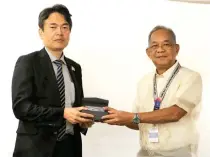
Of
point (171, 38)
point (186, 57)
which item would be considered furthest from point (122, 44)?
point (171, 38)

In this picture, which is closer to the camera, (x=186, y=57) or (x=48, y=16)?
(x=48, y=16)

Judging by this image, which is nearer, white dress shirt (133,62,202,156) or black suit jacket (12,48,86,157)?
black suit jacket (12,48,86,157)

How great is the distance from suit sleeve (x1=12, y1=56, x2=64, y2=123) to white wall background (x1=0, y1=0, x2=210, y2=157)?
961 millimetres

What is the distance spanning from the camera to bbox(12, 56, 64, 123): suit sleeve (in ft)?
5.88

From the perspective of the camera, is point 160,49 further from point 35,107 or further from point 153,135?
point 35,107

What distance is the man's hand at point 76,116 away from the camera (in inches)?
72.6

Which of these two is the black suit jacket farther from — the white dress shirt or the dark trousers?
the white dress shirt

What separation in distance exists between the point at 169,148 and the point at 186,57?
115 centimetres

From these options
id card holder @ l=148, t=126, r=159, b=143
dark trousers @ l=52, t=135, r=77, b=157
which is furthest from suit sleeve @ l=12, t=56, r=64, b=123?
id card holder @ l=148, t=126, r=159, b=143

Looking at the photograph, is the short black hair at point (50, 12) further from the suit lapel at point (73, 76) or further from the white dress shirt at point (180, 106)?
the white dress shirt at point (180, 106)

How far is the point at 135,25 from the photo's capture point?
285cm

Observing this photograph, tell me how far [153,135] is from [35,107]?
706 millimetres

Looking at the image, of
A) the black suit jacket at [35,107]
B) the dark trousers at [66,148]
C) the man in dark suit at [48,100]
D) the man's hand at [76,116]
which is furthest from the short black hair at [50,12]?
the dark trousers at [66,148]

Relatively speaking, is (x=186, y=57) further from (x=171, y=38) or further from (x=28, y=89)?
(x=28, y=89)
